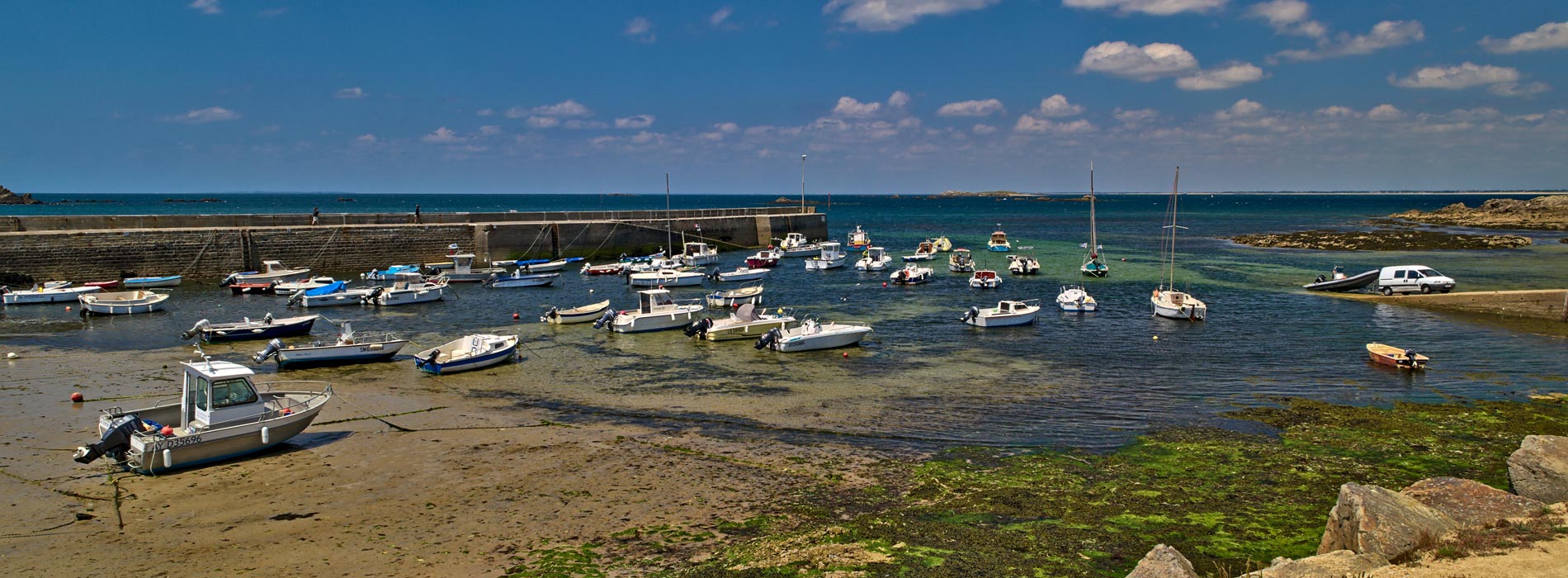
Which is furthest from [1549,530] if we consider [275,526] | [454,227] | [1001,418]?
[454,227]

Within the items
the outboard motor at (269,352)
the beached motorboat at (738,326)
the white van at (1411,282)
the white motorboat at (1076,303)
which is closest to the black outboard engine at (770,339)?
the beached motorboat at (738,326)

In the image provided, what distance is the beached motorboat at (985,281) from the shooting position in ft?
153

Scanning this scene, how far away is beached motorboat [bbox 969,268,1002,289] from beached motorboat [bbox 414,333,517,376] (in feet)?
88.9

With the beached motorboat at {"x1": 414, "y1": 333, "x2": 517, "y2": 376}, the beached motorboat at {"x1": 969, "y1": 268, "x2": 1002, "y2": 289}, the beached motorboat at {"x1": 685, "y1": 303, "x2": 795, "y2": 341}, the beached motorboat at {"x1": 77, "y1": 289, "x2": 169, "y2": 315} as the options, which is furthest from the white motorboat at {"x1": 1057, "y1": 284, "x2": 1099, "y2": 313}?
the beached motorboat at {"x1": 77, "y1": 289, "x2": 169, "y2": 315}

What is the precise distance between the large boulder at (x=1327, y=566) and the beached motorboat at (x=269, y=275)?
47.6 meters

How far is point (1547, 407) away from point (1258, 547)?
507 inches

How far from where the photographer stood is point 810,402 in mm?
21031

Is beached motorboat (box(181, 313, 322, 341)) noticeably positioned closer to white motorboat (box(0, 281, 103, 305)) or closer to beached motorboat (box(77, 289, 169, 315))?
beached motorboat (box(77, 289, 169, 315))

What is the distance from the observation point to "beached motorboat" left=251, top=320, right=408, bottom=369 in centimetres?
2552

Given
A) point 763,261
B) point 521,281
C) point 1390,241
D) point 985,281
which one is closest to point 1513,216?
point 1390,241

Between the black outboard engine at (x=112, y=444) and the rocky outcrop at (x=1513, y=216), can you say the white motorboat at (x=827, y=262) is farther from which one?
the rocky outcrop at (x=1513, y=216)

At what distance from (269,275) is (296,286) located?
12.2 feet

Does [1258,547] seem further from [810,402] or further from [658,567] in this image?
[810,402]

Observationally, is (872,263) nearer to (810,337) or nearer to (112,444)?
(810,337)
